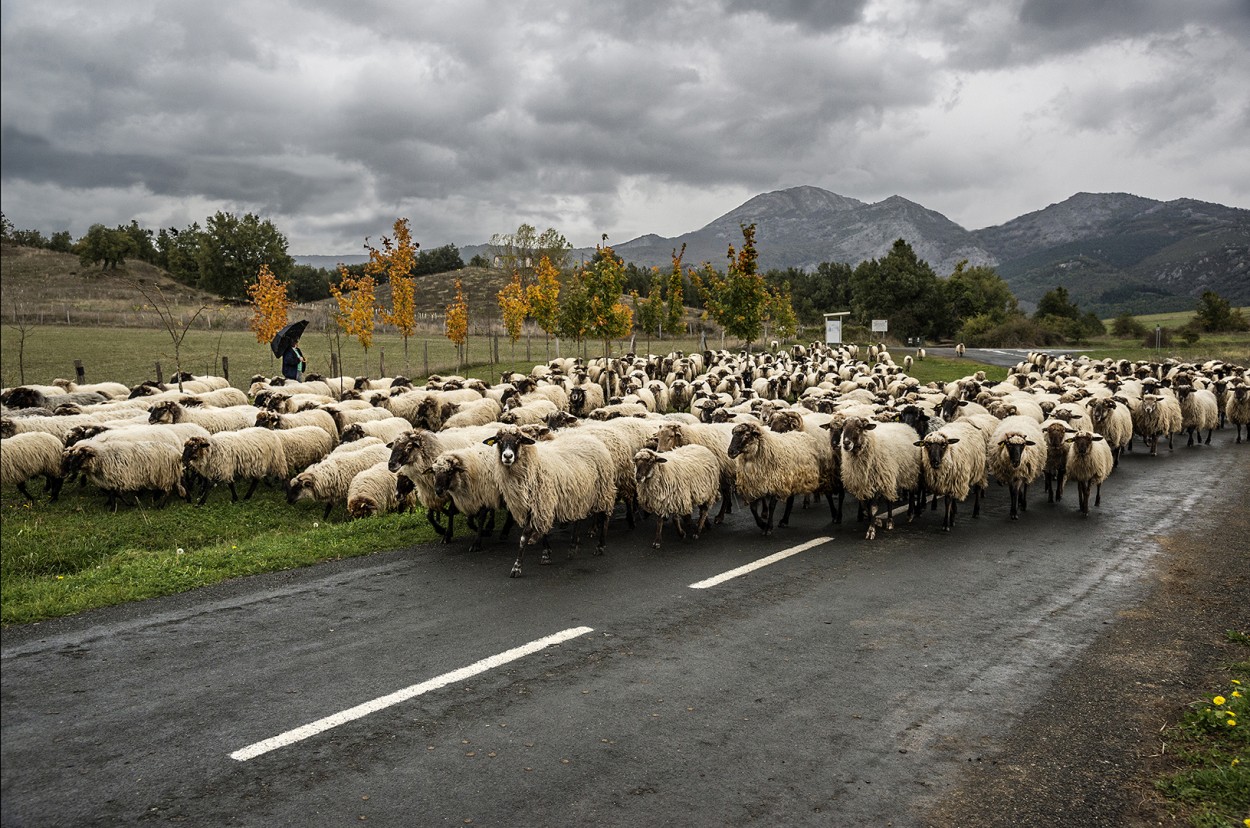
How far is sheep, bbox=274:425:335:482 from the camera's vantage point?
15445 mm

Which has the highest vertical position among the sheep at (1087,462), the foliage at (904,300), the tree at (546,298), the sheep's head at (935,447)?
the foliage at (904,300)

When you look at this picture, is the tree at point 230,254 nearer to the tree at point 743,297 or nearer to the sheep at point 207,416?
the tree at point 743,297

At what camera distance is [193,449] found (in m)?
13.8

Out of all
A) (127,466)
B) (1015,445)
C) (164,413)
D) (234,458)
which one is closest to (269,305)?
(164,413)

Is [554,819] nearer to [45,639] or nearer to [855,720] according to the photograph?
[855,720]

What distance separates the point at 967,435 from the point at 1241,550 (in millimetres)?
3942

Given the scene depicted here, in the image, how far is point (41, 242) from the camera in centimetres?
414

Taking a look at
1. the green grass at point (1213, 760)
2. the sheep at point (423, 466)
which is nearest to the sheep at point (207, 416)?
the sheep at point (423, 466)

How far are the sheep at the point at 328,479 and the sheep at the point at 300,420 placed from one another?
106 inches

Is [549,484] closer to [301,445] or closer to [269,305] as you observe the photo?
[301,445]

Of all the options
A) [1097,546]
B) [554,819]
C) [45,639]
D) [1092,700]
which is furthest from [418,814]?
[1097,546]

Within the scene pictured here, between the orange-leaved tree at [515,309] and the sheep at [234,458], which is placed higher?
the orange-leaved tree at [515,309]

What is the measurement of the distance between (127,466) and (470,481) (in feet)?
21.3

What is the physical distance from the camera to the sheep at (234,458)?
45.8ft
